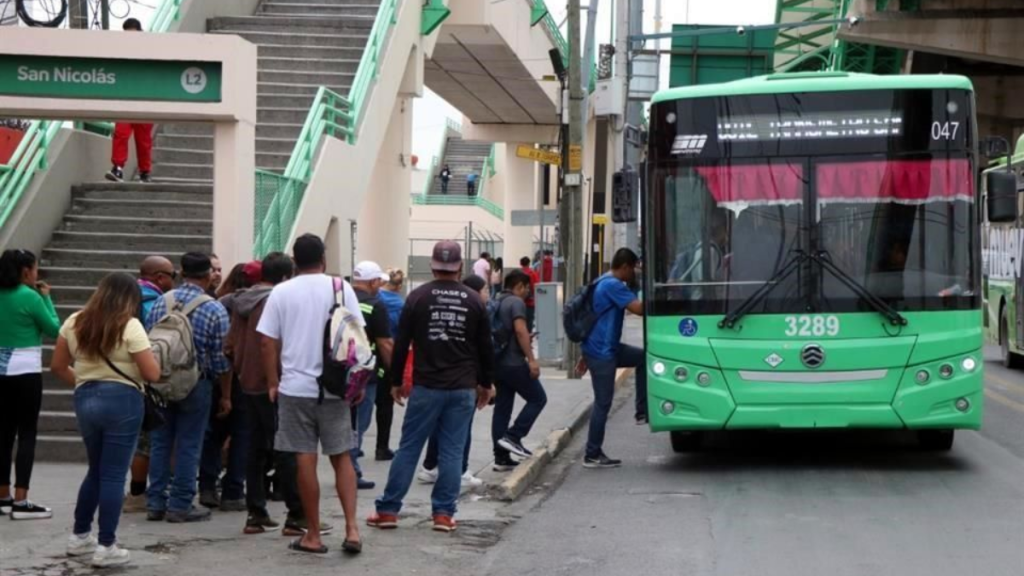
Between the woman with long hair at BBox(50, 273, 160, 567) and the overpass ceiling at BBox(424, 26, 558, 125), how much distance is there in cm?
2189

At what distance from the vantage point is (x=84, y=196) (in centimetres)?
1585

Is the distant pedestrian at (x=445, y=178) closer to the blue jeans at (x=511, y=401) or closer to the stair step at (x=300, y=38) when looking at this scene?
the stair step at (x=300, y=38)

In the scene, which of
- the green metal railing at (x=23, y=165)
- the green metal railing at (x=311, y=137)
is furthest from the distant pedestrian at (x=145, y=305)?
the green metal railing at (x=311, y=137)

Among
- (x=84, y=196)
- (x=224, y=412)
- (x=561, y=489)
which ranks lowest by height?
(x=561, y=489)

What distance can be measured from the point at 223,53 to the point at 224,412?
4.39 meters

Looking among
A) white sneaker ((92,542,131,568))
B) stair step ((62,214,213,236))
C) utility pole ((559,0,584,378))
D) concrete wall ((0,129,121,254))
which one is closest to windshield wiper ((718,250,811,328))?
white sneaker ((92,542,131,568))

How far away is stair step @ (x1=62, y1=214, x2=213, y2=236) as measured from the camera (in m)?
15.4

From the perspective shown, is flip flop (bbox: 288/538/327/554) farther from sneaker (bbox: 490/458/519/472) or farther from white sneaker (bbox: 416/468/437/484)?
sneaker (bbox: 490/458/519/472)

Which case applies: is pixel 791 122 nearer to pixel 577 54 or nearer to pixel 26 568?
pixel 26 568

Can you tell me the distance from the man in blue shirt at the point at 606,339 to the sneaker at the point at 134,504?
13.6 feet

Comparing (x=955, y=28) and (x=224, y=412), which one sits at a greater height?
(x=955, y=28)

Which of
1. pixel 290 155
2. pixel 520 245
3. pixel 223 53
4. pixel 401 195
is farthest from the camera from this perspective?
pixel 520 245

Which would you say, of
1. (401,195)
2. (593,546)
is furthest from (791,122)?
(401,195)

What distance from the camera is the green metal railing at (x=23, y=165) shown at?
47.6 feet
